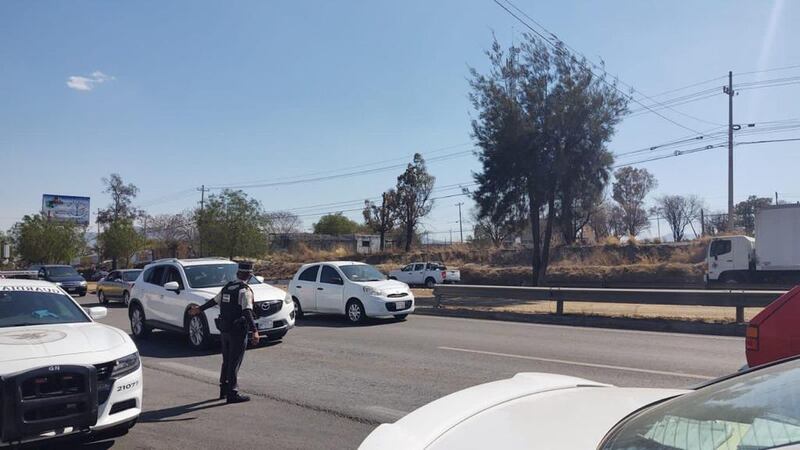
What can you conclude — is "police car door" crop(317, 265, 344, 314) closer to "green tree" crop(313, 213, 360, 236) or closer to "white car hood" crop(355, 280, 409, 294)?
"white car hood" crop(355, 280, 409, 294)

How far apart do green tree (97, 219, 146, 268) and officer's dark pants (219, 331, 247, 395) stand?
160 ft

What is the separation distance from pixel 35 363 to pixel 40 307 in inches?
78.1

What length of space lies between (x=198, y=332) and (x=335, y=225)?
8469 cm

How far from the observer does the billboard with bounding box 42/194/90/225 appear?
69.2 metres

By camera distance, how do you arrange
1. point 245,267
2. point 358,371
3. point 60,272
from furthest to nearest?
1. point 60,272
2. point 358,371
3. point 245,267

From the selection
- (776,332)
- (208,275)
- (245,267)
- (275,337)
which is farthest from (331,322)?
(776,332)

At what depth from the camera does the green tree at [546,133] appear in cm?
2686

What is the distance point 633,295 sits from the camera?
609 inches

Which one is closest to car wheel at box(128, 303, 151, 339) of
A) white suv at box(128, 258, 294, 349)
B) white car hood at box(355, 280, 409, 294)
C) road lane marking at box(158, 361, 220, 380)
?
white suv at box(128, 258, 294, 349)

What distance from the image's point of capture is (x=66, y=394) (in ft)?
16.8

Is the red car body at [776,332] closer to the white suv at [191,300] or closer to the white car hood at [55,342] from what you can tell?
the white car hood at [55,342]

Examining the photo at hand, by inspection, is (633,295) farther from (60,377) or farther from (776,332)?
(60,377)

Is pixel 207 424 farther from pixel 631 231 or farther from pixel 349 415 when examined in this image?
pixel 631 231

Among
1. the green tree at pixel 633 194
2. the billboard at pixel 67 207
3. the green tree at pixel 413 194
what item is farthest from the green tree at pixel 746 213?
the billboard at pixel 67 207
